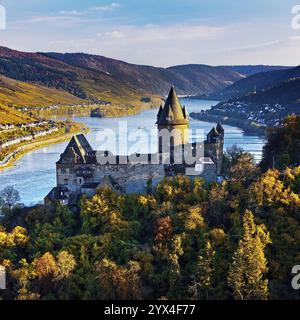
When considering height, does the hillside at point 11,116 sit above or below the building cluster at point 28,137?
above

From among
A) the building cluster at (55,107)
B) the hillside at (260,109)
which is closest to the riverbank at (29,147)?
the building cluster at (55,107)

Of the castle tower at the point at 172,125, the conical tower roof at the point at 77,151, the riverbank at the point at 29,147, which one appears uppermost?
the castle tower at the point at 172,125

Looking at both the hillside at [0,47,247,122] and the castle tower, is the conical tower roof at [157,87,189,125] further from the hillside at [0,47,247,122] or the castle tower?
the hillside at [0,47,247,122]

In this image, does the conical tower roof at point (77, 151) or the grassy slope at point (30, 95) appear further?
the grassy slope at point (30, 95)

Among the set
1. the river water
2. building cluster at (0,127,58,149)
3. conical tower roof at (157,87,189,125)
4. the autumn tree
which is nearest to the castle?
conical tower roof at (157,87,189,125)

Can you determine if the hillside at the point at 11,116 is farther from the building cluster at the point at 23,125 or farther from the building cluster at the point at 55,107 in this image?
the building cluster at the point at 55,107

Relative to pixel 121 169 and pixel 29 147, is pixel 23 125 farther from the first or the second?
pixel 121 169
